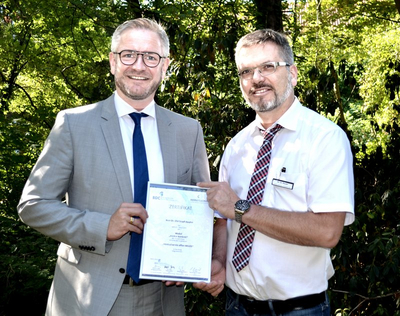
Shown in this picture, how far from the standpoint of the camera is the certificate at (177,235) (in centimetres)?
283

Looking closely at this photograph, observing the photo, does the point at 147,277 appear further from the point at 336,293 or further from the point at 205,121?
the point at 336,293

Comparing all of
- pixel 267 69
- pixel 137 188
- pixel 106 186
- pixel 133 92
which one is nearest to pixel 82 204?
pixel 106 186

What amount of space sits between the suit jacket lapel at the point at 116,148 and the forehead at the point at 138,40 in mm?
397

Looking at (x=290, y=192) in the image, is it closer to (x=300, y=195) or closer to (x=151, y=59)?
(x=300, y=195)

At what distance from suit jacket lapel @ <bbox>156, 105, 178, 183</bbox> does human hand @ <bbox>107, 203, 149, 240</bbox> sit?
380 millimetres

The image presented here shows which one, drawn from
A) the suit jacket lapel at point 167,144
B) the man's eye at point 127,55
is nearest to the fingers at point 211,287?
the suit jacket lapel at point 167,144

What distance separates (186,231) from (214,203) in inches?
9.3

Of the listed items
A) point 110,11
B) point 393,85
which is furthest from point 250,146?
point 110,11

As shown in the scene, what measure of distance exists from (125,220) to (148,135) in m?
0.67

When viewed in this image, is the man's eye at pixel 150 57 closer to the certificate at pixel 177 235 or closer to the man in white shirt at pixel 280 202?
the man in white shirt at pixel 280 202

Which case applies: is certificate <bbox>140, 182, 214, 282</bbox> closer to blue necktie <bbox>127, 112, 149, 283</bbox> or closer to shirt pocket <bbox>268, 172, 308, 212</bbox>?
blue necktie <bbox>127, 112, 149, 283</bbox>

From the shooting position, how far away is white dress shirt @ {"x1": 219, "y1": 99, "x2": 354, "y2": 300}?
109 inches

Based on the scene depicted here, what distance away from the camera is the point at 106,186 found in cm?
→ 289

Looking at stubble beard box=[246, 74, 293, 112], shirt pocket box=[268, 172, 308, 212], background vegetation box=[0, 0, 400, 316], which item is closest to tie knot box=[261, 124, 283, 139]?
stubble beard box=[246, 74, 293, 112]
